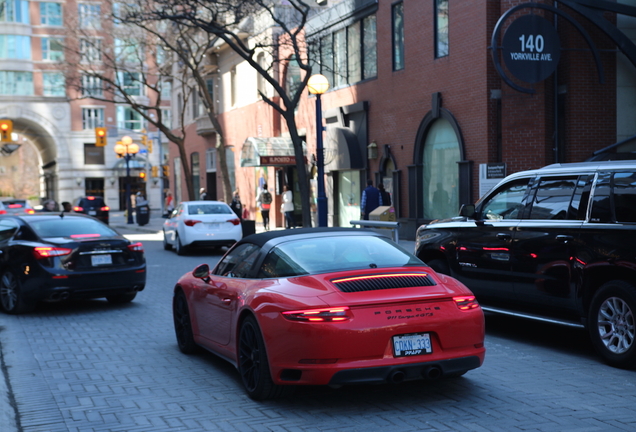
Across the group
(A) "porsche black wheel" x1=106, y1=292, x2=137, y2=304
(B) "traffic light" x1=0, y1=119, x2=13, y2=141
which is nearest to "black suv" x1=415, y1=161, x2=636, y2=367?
(A) "porsche black wheel" x1=106, y1=292, x2=137, y2=304

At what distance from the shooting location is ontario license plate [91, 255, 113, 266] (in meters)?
12.0

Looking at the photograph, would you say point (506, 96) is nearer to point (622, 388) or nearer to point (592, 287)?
point (592, 287)

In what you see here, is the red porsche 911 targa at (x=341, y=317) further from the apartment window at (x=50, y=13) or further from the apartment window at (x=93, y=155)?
the apartment window at (x=50, y=13)

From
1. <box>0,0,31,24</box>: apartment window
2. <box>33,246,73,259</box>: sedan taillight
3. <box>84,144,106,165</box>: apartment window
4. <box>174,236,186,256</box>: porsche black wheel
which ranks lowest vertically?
<box>174,236,186,256</box>: porsche black wheel

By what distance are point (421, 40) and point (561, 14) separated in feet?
18.2

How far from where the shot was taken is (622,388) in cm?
671

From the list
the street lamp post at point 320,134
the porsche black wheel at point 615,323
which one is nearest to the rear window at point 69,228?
the porsche black wheel at point 615,323

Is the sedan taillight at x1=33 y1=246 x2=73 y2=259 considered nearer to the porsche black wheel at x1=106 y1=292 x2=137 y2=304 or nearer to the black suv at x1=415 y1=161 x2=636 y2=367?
the porsche black wheel at x1=106 y1=292 x2=137 y2=304

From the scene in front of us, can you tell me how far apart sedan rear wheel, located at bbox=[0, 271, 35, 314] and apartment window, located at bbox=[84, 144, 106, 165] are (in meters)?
67.2

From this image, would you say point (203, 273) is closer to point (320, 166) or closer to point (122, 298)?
point (122, 298)

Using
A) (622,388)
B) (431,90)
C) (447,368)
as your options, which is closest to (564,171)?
(622,388)

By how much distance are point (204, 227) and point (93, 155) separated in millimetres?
58127

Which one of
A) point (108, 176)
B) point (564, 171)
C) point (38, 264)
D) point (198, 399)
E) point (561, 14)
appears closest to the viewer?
point (198, 399)

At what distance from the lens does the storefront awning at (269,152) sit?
32.7 meters
